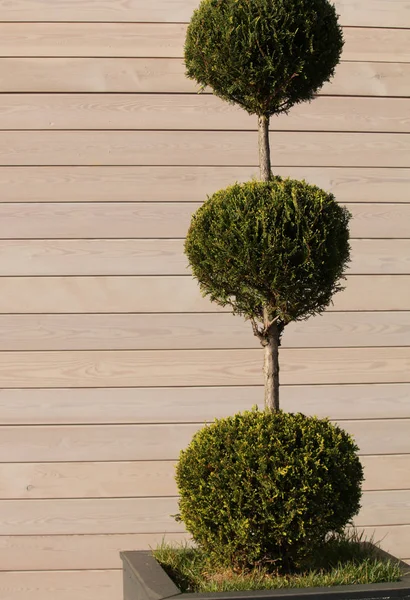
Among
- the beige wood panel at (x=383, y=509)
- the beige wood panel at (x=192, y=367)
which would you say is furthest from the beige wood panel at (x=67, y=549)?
the beige wood panel at (x=383, y=509)

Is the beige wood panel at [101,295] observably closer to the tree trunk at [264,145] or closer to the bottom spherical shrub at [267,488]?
the tree trunk at [264,145]

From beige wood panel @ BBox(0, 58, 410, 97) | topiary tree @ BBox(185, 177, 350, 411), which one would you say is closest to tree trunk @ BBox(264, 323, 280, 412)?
topiary tree @ BBox(185, 177, 350, 411)

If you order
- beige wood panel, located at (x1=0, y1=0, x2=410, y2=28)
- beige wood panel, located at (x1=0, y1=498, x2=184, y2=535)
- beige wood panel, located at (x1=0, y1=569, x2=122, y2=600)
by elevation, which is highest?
beige wood panel, located at (x1=0, y1=0, x2=410, y2=28)

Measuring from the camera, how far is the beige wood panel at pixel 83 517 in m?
3.34

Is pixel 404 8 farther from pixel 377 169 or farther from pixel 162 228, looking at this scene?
pixel 162 228

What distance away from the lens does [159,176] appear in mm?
3488

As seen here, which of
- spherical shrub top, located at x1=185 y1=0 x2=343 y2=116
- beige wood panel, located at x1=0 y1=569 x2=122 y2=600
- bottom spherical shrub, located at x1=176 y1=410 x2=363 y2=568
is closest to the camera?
bottom spherical shrub, located at x1=176 y1=410 x2=363 y2=568

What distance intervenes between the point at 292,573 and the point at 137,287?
1.40 meters

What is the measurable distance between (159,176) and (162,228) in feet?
0.74

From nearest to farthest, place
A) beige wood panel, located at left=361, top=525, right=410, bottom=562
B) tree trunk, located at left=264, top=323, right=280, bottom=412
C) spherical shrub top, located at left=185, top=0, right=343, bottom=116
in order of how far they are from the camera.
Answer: spherical shrub top, located at left=185, top=0, right=343, bottom=116 → tree trunk, located at left=264, top=323, right=280, bottom=412 → beige wood panel, located at left=361, top=525, right=410, bottom=562

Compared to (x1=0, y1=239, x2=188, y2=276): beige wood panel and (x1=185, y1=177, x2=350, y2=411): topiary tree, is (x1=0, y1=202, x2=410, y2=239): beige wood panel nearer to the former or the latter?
(x1=0, y1=239, x2=188, y2=276): beige wood panel

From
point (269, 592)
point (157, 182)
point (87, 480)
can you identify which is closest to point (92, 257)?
point (157, 182)

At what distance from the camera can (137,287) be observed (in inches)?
135

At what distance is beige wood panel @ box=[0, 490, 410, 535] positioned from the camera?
334cm
